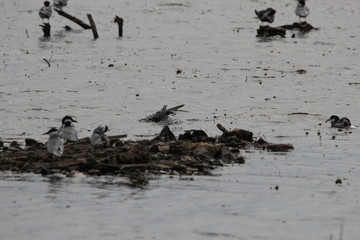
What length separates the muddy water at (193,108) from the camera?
13.2 metres

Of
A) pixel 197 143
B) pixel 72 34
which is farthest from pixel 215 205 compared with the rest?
pixel 72 34

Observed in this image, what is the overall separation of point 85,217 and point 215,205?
201 centimetres

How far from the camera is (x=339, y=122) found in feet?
66.9

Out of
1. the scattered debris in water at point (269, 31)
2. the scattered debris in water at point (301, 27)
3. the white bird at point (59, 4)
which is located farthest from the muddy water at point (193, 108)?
the scattered debris in water at point (301, 27)

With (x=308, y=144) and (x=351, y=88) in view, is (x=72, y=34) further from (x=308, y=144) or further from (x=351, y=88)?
(x=308, y=144)

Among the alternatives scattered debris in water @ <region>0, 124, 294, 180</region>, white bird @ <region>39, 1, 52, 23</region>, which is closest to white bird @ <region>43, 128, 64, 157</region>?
scattered debris in water @ <region>0, 124, 294, 180</region>

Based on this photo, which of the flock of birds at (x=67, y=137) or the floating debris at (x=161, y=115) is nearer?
the flock of birds at (x=67, y=137)

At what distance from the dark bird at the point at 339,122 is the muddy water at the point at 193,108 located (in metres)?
0.28

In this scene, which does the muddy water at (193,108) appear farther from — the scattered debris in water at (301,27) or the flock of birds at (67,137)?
the scattered debris in water at (301,27)

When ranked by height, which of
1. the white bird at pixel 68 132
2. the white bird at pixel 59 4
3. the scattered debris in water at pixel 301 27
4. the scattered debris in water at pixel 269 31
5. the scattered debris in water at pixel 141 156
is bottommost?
the scattered debris in water at pixel 141 156

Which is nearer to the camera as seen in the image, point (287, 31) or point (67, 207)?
point (67, 207)

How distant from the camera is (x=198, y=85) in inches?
1038

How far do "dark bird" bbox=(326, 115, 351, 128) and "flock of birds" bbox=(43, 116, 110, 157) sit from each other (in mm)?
5572

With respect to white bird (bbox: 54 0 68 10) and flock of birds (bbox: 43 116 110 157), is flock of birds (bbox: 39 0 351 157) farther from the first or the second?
white bird (bbox: 54 0 68 10)
